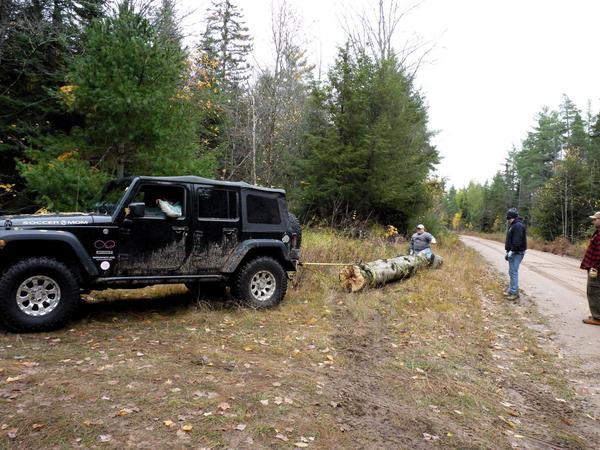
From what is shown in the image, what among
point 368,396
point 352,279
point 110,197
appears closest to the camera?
point 368,396

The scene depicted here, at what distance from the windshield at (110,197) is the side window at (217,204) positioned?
1.17 metres

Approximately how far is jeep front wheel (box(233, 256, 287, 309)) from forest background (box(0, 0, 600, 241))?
3805 mm

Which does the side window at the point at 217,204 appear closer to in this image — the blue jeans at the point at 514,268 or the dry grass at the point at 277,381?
the dry grass at the point at 277,381

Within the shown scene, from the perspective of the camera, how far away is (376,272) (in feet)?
33.6

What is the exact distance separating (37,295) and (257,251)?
3423 millimetres

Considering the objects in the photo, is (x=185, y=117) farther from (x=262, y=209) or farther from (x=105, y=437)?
(x=105, y=437)

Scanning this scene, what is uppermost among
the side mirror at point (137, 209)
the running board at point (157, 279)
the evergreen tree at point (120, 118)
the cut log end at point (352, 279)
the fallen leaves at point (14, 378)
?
the evergreen tree at point (120, 118)

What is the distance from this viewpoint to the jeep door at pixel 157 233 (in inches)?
248

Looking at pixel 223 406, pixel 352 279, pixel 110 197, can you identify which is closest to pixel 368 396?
pixel 223 406

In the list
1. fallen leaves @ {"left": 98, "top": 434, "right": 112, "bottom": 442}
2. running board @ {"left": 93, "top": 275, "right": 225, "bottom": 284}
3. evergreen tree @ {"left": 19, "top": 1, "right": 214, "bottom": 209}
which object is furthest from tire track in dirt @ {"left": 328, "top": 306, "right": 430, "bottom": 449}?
evergreen tree @ {"left": 19, "top": 1, "right": 214, "bottom": 209}

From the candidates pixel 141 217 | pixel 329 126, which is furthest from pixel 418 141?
pixel 141 217

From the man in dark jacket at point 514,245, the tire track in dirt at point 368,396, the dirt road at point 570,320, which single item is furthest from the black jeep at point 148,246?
the man in dark jacket at point 514,245

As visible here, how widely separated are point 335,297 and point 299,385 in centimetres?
469

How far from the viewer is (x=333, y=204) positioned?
17453 millimetres
